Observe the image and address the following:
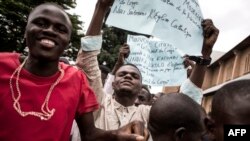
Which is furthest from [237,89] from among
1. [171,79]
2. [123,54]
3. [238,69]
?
[238,69]

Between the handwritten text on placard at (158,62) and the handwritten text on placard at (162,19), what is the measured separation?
729mm

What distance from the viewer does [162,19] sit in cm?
338

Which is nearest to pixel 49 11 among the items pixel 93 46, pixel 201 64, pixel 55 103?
pixel 55 103

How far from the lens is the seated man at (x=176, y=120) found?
6.85 feet

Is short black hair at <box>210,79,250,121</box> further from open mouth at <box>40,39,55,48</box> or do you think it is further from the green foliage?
the green foliage

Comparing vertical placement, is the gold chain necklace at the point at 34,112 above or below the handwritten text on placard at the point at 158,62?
below

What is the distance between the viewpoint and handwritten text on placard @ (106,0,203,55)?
336 centimetres

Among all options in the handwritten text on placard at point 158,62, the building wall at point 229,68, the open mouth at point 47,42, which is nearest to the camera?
the open mouth at point 47,42

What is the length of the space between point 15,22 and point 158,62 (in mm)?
20679

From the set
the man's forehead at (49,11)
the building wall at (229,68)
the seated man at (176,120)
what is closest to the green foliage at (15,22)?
the building wall at (229,68)

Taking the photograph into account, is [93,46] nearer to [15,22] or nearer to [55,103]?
[55,103]

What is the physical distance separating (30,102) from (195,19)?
172 centimetres

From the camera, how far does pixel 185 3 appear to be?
342 cm

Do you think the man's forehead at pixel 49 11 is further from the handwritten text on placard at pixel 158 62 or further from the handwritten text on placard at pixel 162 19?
the handwritten text on placard at pixel 158 62
